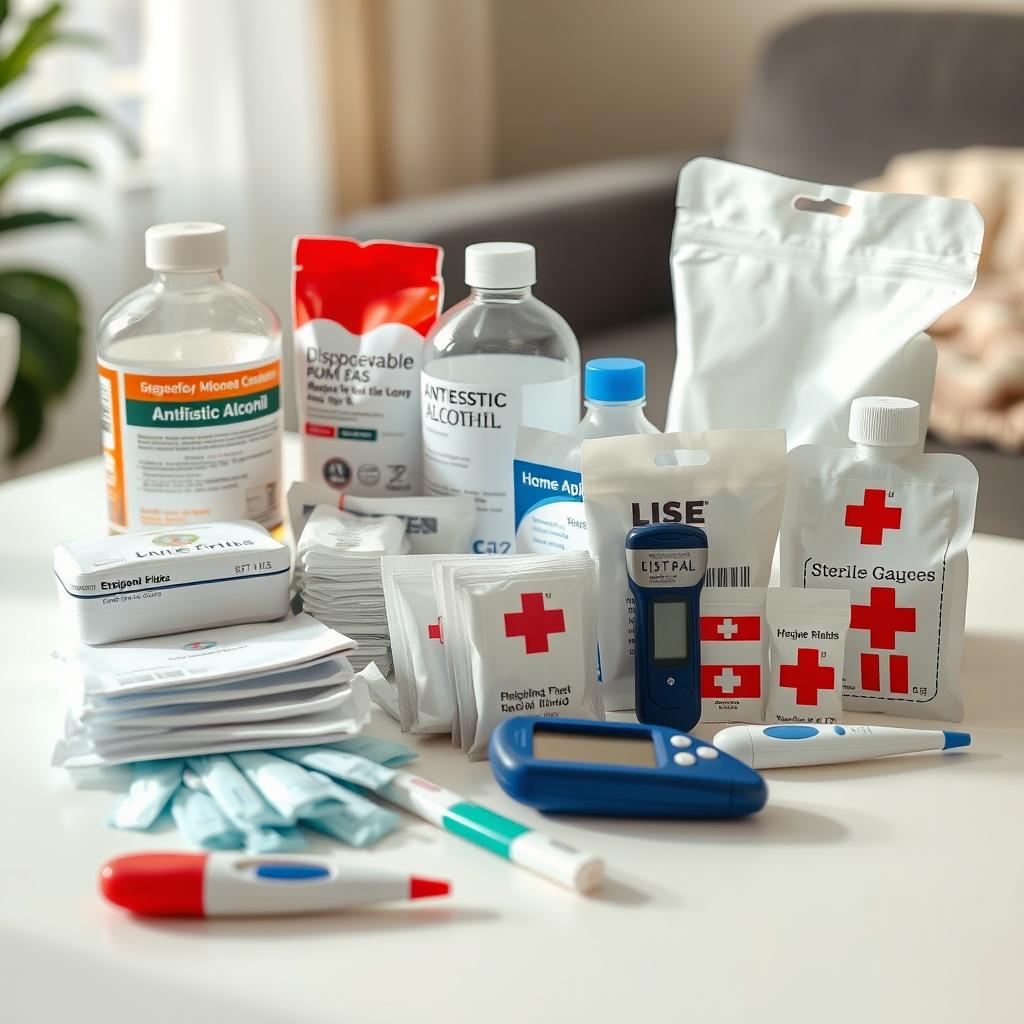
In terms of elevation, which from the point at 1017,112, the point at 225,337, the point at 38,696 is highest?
the point at 1017,112

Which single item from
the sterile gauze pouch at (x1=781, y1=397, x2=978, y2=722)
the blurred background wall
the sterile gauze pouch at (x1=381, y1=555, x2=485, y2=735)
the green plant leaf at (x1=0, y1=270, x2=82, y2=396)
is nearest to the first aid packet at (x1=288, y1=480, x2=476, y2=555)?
the sterile gauze pouch at (x1=381, y1=555, x2=485, y2=735)

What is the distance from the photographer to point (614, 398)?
0.78m

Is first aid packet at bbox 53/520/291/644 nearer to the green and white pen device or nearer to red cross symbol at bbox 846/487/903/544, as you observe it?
the green and white pen device

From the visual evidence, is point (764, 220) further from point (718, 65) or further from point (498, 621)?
point (718, 65)

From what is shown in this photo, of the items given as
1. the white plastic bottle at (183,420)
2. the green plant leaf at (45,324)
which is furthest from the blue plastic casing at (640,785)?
the green plant leaf at (45,324)

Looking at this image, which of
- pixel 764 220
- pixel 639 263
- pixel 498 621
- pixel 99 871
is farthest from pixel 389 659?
pixel 639 263

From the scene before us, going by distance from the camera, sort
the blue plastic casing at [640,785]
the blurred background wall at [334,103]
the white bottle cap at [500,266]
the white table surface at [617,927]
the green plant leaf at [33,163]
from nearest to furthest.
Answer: the white table surface at [617,927], the blue plastic casing at [640,785], the white bottle cap at [500,266], the green plant leaf at [33,163], the blurred background wall at [334,103]

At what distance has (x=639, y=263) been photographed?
2.20m

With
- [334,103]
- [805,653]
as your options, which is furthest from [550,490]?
[334,103]

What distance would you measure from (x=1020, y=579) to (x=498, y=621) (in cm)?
45

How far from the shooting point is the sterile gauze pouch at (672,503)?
0.73 m

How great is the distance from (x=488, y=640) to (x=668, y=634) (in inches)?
3.9

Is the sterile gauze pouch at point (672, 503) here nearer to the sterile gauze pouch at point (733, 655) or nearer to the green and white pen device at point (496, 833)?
the sterile gauze pouch at point (733, 655)

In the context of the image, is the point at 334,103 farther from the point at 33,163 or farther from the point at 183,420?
the point at 183,420
